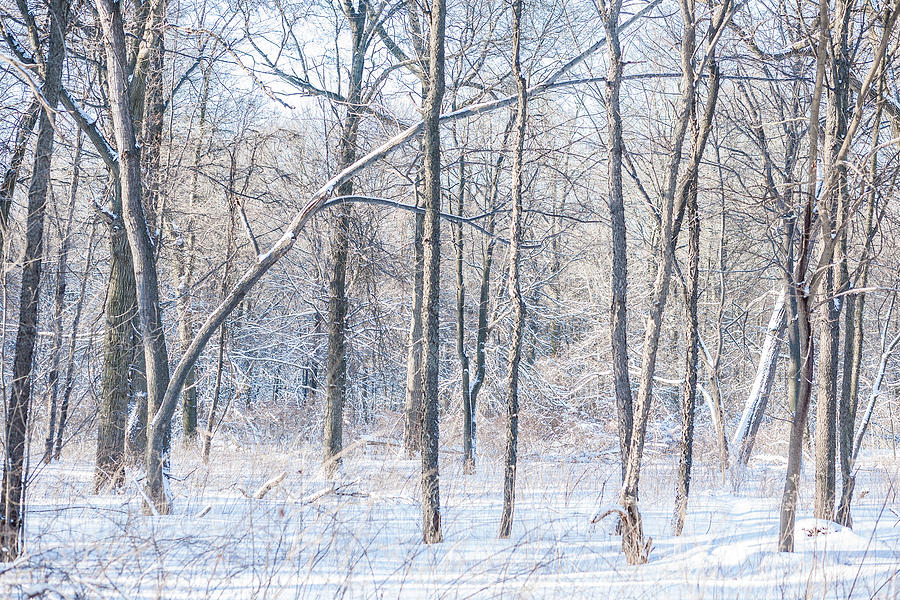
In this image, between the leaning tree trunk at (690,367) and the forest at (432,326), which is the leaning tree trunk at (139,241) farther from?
the leaning tree trunk at (690,367)

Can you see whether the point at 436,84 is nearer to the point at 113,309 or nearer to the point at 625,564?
the point at 625,564

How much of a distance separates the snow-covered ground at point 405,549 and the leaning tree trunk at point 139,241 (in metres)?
0.43

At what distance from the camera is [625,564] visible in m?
5.07

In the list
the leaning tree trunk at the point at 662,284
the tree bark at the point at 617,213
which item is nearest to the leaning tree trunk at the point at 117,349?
the tree bark at the point at 617,213

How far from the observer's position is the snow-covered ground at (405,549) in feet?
12.9

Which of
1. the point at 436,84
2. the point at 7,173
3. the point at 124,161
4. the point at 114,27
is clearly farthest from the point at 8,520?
the point at 436,84

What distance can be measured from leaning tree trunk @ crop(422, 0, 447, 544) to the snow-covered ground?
398mm

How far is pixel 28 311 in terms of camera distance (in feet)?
15.0

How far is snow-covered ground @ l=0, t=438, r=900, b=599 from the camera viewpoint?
3.92 metres

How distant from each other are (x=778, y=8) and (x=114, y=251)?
8.27 meters

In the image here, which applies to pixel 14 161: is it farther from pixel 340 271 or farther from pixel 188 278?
pixel 188 278

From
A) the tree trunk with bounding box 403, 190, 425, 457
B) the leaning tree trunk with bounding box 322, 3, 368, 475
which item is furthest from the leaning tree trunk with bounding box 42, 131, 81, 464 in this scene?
the tree trunk with bounding box 403, 190, 425, 457

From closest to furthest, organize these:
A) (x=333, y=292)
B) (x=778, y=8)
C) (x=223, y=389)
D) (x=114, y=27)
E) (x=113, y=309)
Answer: (x=114, y=27) → (x=778, y=8) → (x=113, y=309) → (x=333, y=292) → (x=223, y=389)

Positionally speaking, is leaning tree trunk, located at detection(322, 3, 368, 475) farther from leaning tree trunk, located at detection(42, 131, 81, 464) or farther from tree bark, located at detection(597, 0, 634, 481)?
tree bark, located at detection(597, 0, 634, 481)
